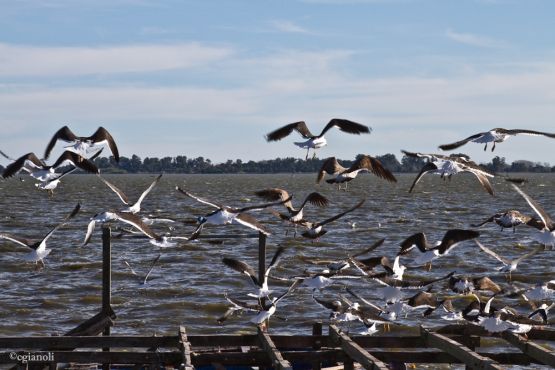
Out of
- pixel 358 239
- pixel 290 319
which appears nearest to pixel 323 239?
pixel 358 239

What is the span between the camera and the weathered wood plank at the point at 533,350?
544 inches

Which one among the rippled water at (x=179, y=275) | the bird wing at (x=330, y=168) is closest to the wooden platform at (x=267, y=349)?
the rippled water at (x=179, y=275)

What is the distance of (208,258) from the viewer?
4500 cm

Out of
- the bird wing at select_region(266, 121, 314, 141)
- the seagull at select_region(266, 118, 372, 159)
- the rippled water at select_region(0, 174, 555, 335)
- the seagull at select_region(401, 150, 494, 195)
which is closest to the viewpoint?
the seagull at select_region(401, 150, 494, 195)

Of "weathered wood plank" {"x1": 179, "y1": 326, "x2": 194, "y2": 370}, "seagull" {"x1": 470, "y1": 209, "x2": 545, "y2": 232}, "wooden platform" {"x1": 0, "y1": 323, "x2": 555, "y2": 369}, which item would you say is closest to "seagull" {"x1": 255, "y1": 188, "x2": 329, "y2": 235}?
"seagull" {"x1": 470, "y1": 209, "x2": 545, "y2": 232}

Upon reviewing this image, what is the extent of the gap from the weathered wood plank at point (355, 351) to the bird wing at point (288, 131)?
4158 millimetres

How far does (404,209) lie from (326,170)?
2679 inches

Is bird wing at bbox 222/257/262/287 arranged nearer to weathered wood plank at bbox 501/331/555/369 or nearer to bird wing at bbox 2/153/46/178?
bird wing at bbox 2/153/46/178

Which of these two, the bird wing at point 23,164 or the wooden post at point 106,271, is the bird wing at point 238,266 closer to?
the wooden post at point 106,271

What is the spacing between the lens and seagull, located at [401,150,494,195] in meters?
16.3

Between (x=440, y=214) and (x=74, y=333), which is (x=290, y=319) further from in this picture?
(x=440, y=214)

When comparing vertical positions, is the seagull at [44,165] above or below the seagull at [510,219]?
above

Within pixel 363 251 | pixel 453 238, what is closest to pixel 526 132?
pixel 453 238

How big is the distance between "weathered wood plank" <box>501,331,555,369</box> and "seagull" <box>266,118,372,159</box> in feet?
12.8
